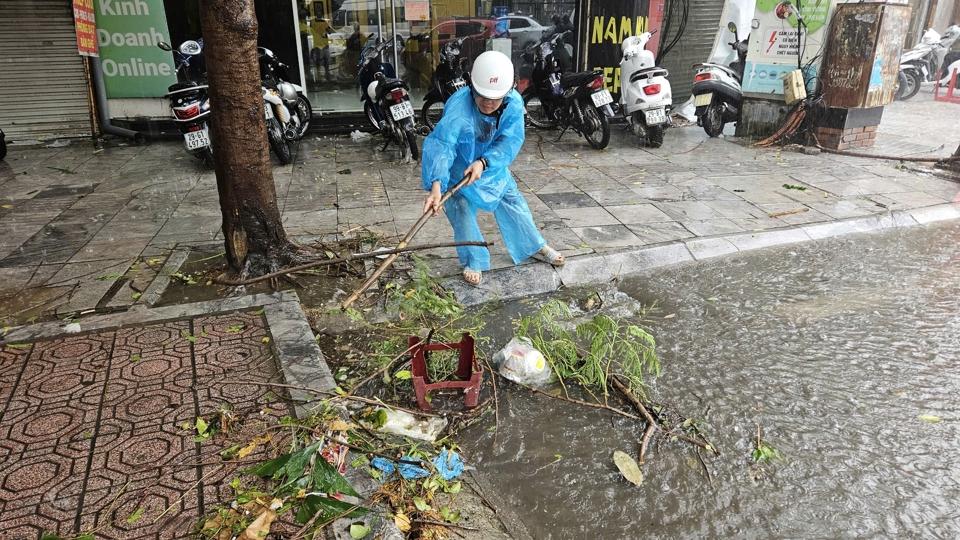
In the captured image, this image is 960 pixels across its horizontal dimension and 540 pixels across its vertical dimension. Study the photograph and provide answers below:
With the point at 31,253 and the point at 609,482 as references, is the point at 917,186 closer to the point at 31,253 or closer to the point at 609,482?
the point at 609,482

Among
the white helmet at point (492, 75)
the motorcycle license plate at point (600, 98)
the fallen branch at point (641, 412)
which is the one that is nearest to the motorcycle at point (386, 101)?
the motorcycle license plate at point (600, 98)

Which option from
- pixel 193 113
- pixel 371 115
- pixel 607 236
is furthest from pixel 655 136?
pixel 193 113

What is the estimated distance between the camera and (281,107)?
23.4 feet

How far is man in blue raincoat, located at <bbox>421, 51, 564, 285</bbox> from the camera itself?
3.72 meters

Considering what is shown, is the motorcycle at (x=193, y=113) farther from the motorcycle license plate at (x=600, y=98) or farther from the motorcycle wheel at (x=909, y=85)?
the motorcycle wheel at (x=909, y=85)

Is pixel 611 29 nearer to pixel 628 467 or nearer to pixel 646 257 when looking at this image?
pixel 646 257

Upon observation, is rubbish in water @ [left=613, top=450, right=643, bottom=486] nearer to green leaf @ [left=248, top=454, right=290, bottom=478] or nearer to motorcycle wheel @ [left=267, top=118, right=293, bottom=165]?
green leaf @ [left=248, top=454, right=290, bottom=478]

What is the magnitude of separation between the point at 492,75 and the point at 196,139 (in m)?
4.42

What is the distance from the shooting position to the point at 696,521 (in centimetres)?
235

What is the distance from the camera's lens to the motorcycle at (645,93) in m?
7.77

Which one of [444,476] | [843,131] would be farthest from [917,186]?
[444,476]

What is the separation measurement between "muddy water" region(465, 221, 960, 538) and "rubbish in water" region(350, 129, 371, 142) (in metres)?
5.59

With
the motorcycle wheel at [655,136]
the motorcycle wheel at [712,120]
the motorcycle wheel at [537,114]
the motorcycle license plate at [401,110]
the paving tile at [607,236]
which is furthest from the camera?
the motorcycle wheel at [537,114]

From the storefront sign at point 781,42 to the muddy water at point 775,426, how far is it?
4419 millimetres
